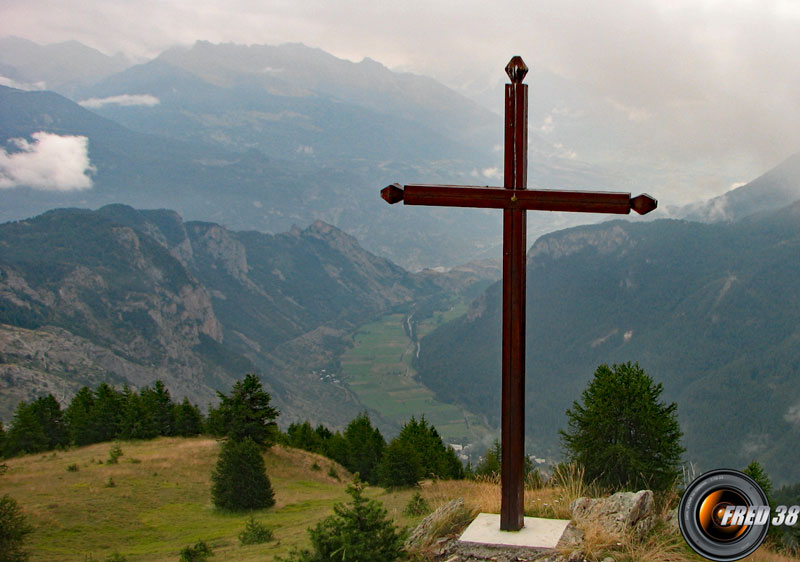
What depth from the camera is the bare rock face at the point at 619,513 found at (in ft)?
38.0

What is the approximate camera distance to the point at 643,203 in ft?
35.2

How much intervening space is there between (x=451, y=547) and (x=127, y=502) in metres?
28.8

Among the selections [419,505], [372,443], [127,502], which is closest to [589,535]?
[419,505]

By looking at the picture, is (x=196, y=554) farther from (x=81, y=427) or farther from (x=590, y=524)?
(x=81, y=427)

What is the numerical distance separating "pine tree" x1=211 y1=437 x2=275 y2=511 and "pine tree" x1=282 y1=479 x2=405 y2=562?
25138 mm

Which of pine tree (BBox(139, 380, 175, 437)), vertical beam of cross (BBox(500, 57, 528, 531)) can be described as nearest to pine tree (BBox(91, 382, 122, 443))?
pine tree (BBox(139, 380, 175, 437))

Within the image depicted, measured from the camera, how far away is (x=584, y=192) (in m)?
11.3

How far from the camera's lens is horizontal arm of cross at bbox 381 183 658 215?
445 inches

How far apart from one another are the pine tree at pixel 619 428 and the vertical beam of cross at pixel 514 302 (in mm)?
13591

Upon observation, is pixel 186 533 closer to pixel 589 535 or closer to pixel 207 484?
pixel 207 484

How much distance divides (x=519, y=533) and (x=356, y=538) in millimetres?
3111

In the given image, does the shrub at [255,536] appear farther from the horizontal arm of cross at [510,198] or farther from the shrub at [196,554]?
the horizontal arm of cross at [510,198]

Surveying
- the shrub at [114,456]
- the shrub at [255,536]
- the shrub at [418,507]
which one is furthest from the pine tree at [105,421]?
the shrub at [418,507]

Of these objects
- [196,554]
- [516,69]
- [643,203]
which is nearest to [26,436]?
[196,554]
